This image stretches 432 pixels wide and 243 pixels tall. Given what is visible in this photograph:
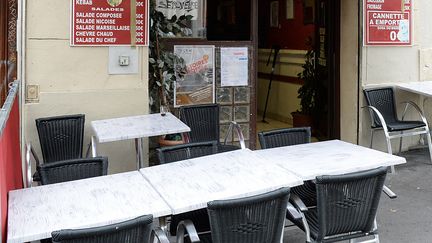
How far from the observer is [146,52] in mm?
5059

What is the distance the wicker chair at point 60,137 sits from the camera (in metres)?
4.47

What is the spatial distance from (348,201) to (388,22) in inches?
166

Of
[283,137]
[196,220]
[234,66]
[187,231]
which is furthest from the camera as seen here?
[234,66]

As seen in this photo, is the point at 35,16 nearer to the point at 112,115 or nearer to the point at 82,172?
the point at 112,115

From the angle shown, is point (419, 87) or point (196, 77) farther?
point (419, 87)

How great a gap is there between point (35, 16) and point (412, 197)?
393 cm

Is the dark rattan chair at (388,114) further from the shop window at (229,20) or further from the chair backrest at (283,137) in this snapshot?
the chair backrest at (283,137)

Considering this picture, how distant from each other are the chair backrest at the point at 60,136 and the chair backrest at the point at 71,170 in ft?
4.91

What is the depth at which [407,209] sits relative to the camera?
14.7ft

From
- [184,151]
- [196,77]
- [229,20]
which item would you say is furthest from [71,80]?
[229,20]

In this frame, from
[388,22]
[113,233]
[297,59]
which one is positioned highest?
[388,22]

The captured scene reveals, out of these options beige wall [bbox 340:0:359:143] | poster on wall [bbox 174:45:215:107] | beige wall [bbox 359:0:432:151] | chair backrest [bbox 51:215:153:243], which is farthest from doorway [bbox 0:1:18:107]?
beige wall [bbox 359:0:432:151]

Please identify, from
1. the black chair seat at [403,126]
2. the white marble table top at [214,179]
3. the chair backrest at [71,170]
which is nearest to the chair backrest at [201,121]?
the white marble table top at [214,179]

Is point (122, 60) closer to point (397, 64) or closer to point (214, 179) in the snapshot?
point (214, 179)
